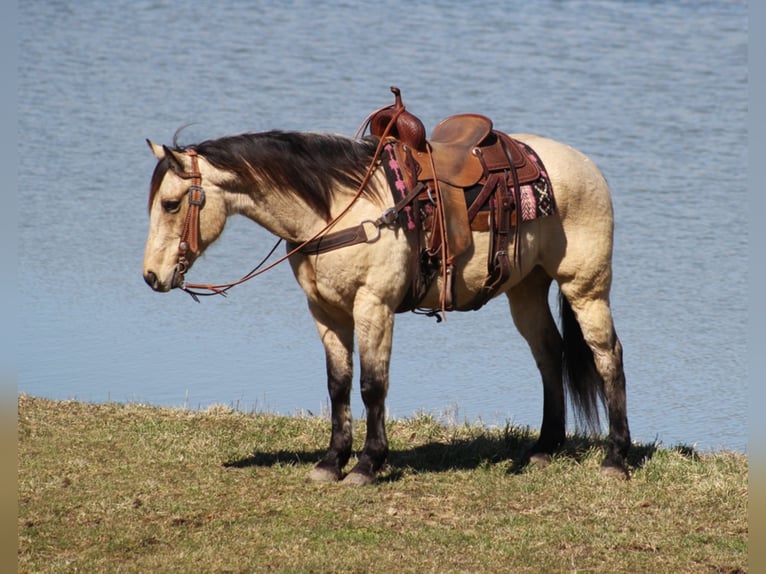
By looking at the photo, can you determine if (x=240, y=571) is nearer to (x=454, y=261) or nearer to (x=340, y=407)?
(x=340, y=407)

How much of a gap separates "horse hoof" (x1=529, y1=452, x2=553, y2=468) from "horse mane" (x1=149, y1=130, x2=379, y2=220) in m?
1.78

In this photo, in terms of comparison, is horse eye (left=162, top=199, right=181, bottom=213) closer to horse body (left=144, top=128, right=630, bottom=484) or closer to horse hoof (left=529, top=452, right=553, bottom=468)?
horse body (left=144, top=128, right=630, bottom=484)

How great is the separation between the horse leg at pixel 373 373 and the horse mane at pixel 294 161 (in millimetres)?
536

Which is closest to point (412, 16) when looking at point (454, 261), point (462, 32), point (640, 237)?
point (462, 32)

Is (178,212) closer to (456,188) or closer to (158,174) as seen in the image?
(158,174)

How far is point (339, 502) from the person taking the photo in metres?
6.77

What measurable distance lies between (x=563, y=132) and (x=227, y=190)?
1092 centimetres

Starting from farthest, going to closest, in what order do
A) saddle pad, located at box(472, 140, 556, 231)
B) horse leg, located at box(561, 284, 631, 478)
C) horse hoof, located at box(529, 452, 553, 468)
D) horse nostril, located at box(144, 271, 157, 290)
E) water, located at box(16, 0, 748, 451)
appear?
water, located at box(16, 0, 748, 451), horse hoof, located at box(529, 452, 553, 468), horse leg, located at box(561, 284, 631, 478), saddle pad, located at box(472, 140, 556, 231), horse nostril, located at box(144, 271, 157, 290)

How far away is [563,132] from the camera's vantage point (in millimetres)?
17141

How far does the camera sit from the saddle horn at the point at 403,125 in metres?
7.08

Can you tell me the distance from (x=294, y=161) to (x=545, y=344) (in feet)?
6.31

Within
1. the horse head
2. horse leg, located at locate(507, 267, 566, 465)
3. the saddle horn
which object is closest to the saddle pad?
the saddle horn

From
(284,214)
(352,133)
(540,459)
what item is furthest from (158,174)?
(352,133)

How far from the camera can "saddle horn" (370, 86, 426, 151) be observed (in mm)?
7082
